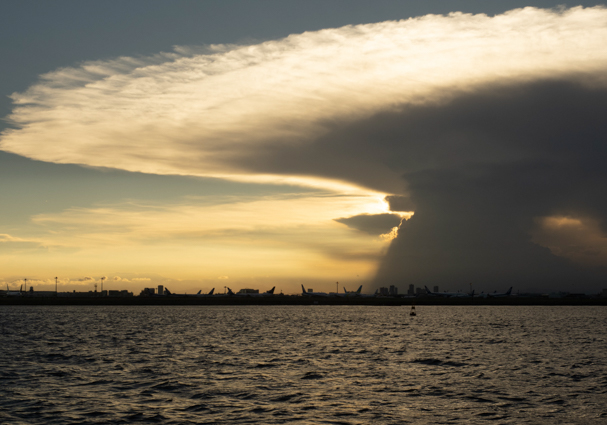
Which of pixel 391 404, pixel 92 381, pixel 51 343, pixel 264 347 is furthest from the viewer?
pixel 51 343

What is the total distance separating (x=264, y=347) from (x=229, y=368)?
23187 millimetres

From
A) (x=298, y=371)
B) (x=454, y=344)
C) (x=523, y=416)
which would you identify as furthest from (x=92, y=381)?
(x=454, y=344)

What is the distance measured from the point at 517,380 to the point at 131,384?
34.8 metres

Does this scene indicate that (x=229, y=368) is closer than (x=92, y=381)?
No

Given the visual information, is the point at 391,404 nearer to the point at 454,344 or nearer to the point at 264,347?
the point at 264,347

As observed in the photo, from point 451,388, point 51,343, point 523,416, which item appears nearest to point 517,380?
point 451,388

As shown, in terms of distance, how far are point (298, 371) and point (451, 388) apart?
52.5ft

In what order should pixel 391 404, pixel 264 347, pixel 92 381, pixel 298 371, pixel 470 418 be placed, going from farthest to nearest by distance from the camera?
pixel 264 347, pixel 298 371, pixel 92 381, pixel 391 404, pixel 470 418

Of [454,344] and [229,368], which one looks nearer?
[229,368]

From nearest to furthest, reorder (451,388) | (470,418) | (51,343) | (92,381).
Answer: (470,418) < (451,388) < (92,381) < (51,343)

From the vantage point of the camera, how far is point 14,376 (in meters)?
49.4

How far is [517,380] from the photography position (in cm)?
4862

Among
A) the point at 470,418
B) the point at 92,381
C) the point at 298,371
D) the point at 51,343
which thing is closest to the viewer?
the point at 470,418

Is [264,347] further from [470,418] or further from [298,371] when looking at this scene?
[470,418]
